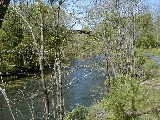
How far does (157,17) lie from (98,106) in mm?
65085

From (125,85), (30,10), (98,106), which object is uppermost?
(30,10)

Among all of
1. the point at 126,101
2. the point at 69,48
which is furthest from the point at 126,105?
the point at 69,48

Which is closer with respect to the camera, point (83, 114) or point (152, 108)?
point (83, 114)

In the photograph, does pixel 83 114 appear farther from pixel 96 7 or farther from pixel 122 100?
pixel 96 7

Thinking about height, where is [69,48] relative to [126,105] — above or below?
above

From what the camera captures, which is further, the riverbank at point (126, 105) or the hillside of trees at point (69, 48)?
the riverbank at point (126, 105)

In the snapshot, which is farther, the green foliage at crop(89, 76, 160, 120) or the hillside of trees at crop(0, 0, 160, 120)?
the green foliage at crop(89, 76, 160, 120)

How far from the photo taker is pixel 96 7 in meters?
20.0

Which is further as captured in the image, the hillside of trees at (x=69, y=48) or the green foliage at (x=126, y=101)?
the green foliage at (x=126, y=101)

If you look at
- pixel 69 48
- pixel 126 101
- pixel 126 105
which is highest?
pixel 69 48

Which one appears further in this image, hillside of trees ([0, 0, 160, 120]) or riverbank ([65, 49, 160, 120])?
riverbank ([65, 49, 160, 120])

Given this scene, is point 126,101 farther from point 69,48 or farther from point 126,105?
point 69,48

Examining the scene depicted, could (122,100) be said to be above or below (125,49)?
below

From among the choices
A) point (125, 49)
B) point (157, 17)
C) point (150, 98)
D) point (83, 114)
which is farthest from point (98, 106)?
point (157, 17)
